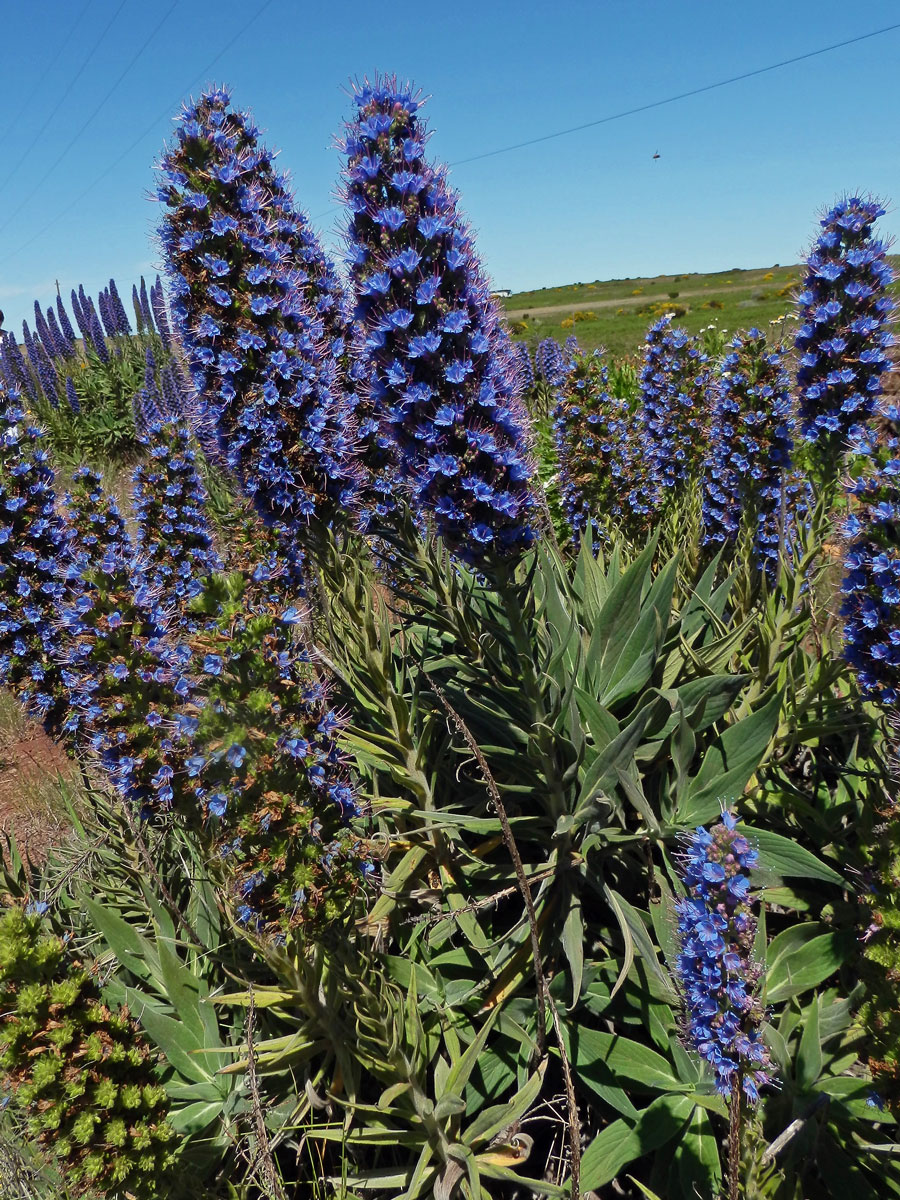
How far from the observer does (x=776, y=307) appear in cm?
3278

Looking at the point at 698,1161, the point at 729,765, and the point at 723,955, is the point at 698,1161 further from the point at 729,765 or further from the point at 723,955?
the point at 729,765

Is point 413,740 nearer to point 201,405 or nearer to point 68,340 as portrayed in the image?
point 201,405

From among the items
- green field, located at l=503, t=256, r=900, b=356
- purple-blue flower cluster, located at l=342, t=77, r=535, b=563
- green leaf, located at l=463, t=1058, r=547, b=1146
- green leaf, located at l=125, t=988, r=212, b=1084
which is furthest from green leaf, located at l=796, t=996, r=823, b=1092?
green field, located at l=503, t=256, r=900, b=356

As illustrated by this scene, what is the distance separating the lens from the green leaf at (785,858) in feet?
9.55

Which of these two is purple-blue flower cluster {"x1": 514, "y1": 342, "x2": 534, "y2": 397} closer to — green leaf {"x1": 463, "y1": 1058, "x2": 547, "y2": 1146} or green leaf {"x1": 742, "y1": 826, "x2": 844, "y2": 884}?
green leaf {"x1": 742, "y1": 826, "x2": 844, "y2": 884}

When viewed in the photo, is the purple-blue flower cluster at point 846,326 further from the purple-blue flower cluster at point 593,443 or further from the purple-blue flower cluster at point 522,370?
the purple-blue flower cluster at point 522,370

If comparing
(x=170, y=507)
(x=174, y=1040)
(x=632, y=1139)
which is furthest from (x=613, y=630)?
(x=170, y=507)

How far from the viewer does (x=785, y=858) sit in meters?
3.00

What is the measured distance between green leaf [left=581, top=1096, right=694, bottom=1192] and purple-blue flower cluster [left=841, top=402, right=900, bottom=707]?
1584 mm

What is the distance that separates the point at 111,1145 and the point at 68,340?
66.8ft

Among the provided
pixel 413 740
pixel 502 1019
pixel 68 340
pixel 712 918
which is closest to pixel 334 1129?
pixel 502 1019

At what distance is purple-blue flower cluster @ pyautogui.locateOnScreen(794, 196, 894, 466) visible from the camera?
3.82 m

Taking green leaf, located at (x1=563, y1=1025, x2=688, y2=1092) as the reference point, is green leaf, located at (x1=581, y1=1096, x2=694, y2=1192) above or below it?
below

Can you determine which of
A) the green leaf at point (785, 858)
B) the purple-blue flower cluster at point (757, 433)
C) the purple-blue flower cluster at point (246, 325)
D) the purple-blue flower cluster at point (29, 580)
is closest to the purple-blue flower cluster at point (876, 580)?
the green leaf at point (785, 858)
